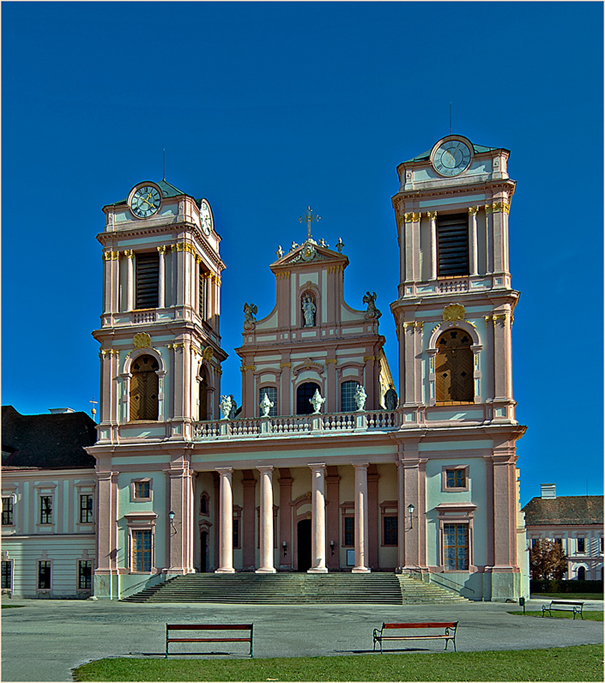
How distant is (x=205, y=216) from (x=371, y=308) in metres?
10.7

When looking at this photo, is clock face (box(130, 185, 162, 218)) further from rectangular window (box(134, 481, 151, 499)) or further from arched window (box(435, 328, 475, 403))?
arched window (box(435, 328, 475, 403))

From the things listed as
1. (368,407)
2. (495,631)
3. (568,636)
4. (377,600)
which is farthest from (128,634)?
(368,407)

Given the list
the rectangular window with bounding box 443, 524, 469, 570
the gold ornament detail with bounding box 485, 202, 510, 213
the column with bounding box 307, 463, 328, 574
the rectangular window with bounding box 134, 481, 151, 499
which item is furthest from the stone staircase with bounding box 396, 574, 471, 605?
the gold ornament detail with bounding box 485, 202, 510, 213

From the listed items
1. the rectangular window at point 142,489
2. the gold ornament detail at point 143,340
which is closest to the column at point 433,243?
the gold ornament detail at point 143,340

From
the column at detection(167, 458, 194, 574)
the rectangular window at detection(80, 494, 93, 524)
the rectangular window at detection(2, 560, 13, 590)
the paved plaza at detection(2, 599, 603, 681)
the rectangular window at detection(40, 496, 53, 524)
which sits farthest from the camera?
the rectangular window at detection(40, 496, 53, 524)

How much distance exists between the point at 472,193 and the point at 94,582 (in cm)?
2513

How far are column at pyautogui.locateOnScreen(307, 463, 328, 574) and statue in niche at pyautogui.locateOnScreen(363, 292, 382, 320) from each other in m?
8.07

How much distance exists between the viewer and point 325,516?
4425 cm

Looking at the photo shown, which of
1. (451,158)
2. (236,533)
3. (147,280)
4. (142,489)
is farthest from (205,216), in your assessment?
(236,533)

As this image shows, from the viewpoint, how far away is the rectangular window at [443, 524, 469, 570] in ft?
130

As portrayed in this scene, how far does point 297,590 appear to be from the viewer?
3806cm

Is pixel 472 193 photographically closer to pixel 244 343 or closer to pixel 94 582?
pixel 244 343

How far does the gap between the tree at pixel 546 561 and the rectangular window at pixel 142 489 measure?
4817cm

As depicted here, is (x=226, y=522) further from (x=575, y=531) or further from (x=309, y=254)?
(x=575, y=531)
